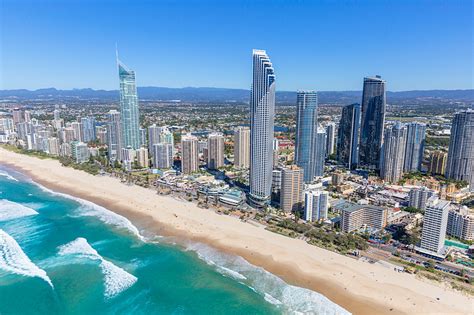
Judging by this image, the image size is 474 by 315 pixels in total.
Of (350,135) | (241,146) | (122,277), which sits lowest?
(122,277)

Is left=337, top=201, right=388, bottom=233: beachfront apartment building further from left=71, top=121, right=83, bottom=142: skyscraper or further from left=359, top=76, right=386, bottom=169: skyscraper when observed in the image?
left=71, top=121, right=83, bottom=142: skyscraper

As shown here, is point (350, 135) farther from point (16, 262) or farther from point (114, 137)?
point (16, 262)

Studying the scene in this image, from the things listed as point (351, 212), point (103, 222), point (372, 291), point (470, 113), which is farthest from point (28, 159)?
point (470, 113)

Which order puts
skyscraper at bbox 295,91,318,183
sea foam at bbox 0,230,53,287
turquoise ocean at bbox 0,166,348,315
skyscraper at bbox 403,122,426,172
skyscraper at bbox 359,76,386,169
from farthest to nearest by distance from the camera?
skyscraper at bbox 359,76,386,169 < skyscraper at bbox 403,122,426,172 < skyscraper at bbox 295,91,318,183 < sea foam at bbox 0,230,53,287 < turquoise ocean at bbox 0,166,348,315

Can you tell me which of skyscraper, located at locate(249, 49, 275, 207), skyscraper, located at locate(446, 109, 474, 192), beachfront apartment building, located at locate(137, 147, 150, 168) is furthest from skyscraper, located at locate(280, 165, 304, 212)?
beachfront apartment building, located at locate(137, 147, 150, 168)

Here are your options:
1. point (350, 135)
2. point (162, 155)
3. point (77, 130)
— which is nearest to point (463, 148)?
point (350, 135)
